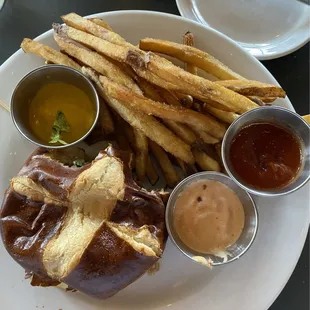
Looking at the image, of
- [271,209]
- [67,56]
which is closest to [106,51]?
[67,56]

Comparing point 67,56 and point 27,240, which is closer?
point 27,240

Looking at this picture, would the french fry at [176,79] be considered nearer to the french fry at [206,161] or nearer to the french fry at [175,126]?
the french fry at [175,126]

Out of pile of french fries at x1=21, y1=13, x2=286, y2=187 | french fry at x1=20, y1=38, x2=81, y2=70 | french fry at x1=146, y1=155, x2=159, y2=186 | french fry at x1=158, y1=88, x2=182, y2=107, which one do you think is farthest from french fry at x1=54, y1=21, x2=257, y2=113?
french fry at x1=146, y1=155, x2=159, y2=186

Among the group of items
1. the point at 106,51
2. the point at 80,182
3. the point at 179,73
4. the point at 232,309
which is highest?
the point at 106,51

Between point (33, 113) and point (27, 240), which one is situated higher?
point (33, 113)

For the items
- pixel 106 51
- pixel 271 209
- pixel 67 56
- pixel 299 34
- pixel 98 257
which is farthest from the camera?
pixel 299 34

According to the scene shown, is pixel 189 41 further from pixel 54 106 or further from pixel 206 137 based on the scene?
pixel 54 106

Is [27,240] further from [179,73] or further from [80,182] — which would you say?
[179,73]
